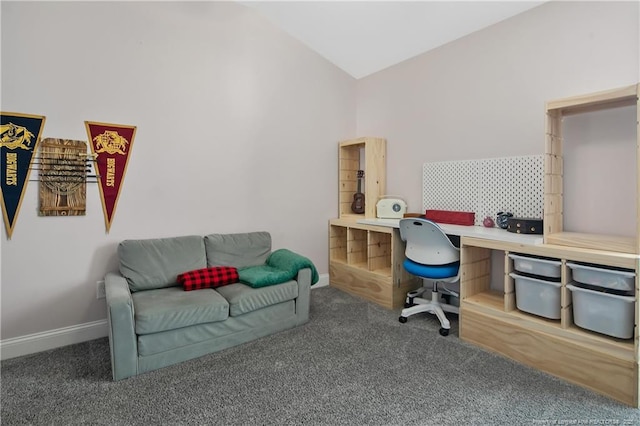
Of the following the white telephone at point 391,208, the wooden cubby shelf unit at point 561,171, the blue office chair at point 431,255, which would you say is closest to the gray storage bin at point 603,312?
the wooden cubby shelf unit at point 561,171

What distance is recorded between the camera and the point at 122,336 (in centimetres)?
196

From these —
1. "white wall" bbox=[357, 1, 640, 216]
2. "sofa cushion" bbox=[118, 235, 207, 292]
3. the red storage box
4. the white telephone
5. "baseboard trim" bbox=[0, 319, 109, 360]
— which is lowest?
"baseboard trim" bbox=[0, 319, 109, 360]

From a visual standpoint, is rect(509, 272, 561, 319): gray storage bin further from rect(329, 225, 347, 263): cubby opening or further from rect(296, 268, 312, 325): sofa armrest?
rect(329, 225, 347, 263): cubby opening

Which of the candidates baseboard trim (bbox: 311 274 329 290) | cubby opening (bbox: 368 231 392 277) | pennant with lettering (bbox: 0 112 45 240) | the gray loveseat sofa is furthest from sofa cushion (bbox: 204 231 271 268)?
pennant with lettering (bbox: 0 112 45 240)

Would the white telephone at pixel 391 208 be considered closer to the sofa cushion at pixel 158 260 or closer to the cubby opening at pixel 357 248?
the cubby opening at pixel 357 248

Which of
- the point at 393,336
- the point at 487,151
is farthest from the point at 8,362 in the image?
the point at 487,151

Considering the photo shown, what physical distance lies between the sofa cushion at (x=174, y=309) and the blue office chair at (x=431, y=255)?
1.45 m

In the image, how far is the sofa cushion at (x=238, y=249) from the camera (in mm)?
2924

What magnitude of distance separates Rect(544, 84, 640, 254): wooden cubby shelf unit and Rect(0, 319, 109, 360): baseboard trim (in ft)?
10.5

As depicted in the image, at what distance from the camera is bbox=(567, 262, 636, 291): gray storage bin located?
176 cm

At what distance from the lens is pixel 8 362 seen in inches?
87.6

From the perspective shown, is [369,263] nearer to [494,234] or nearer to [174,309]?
[494,234]

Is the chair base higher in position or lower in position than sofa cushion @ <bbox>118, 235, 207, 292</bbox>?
lower

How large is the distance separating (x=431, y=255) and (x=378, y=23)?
2116 millimetres
